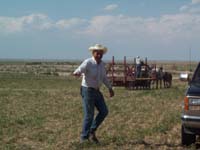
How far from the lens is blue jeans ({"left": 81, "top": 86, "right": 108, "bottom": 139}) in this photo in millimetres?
8406

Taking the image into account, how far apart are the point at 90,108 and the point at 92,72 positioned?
661 mm

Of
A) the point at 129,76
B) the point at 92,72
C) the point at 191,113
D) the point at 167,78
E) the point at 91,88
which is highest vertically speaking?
the point at 92,72

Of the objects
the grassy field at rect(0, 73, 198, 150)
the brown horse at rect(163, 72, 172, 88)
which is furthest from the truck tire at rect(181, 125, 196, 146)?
the brown horse at rect(163, 72, 172, 88)

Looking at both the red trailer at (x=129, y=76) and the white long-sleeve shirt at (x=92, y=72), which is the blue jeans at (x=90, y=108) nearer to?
the white long-sleeve shirt at (x=92, y=72)

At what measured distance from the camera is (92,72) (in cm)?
838

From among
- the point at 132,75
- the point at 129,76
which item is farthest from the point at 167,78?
the point at 129,76

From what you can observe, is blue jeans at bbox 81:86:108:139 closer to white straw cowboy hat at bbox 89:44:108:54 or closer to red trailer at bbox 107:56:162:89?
white straw cowboy hat at bbox 89:44:108:54

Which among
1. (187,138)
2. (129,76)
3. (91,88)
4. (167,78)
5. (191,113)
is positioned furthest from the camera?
(167,78)

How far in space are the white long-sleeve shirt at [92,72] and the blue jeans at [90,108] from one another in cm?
11

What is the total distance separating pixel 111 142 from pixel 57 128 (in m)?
2.34

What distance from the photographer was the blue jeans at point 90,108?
841cm

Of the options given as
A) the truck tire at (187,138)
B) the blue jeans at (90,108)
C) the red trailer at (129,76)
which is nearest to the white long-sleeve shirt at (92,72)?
the blue jeans at (90,108)

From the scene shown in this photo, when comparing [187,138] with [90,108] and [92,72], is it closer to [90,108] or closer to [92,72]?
[90,108]

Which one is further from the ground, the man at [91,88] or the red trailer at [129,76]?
the man at [91,88]
